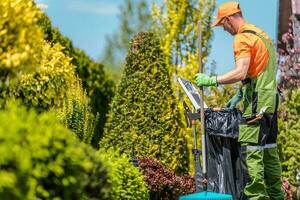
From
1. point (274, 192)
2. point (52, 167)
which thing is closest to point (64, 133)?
point (52, 167)

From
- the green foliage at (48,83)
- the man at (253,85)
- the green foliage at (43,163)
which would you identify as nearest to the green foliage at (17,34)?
the green foliage at (43,163)

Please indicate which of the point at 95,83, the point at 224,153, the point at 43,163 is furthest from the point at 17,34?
the point at 95,83

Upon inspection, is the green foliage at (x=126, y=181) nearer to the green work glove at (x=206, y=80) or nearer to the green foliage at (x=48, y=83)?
the green work glove at (x=206, y=80)

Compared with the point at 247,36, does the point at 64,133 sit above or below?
below

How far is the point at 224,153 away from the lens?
7773mm

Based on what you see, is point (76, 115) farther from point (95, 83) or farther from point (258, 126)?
point (95, 83)

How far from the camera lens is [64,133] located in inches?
176

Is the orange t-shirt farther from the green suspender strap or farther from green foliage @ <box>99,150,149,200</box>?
green foliage @ <box>99,150,149,200</box>

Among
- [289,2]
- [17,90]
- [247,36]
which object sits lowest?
[17,90]

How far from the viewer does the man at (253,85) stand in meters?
7.30

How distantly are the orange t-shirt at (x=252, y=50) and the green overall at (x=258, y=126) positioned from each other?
0.05 m

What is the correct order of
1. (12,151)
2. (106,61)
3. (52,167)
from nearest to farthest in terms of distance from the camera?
(12,151), (52,167), (106,61)

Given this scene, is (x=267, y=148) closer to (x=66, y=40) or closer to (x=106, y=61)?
(x=66, y=40)

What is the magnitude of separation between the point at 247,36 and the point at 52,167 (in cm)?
353
